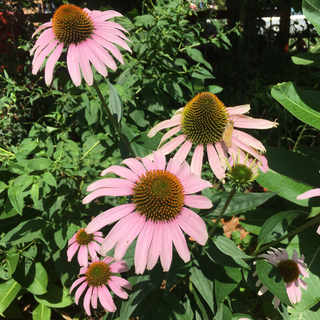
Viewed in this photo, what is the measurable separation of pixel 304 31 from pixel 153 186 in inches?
147

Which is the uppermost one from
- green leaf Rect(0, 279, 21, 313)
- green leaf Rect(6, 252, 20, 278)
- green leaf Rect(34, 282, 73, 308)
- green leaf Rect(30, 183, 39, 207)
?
green leaf Rect(30, 183, 39, 207)

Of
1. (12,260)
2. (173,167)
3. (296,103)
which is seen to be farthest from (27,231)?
(296,103)

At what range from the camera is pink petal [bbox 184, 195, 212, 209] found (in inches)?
32.9

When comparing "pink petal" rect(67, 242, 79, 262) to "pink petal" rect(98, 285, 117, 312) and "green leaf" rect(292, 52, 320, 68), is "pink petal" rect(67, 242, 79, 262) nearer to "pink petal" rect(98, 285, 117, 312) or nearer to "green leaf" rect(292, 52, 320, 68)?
"pink petal" rect(98, 285, 117, 312)

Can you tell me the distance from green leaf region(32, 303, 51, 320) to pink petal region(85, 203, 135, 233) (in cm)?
139

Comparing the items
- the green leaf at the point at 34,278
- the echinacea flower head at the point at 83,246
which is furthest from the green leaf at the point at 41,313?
the echinacea flower head at the point at 83,246

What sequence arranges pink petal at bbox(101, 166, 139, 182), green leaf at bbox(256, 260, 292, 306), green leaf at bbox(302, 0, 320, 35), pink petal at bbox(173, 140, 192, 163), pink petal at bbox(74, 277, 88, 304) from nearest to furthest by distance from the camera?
pink petal at bbox(101, 166, 139, 182)
green leaf at bbox(256, 260, 292, 306)
pink petal at bbox(173, 140, 192, 163)
pink petal at bbox(74, 277, 88, 304)
green leaf at bbox(302, 0, 320, 35)

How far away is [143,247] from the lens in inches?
30.5

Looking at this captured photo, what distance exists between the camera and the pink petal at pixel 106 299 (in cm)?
113

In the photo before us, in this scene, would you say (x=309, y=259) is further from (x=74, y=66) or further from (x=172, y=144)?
(x=74, y=66)

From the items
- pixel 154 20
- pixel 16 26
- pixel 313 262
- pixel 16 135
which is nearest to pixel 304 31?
pixel 154 20

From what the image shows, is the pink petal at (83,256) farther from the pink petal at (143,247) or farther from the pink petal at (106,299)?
the pink petal at (143,247)

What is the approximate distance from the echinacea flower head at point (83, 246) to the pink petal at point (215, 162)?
26.6 inches

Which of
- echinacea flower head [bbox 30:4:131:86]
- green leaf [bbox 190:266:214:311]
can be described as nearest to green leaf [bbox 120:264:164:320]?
green leaf [bbox 190:266:214:311]
